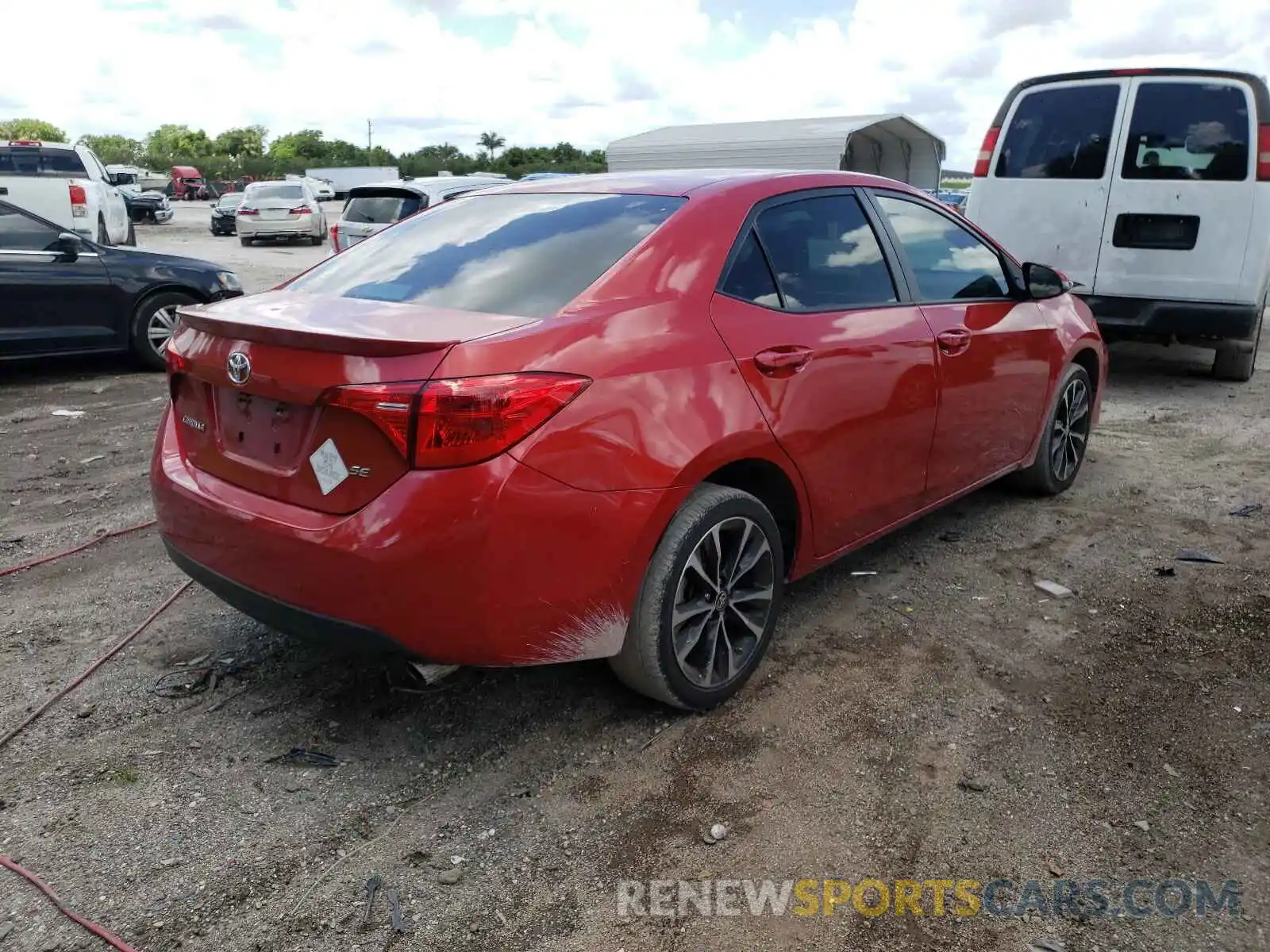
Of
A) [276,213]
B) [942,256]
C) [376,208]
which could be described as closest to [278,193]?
[276,213]

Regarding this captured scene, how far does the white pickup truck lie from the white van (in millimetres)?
10592

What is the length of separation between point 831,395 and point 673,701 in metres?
1.13

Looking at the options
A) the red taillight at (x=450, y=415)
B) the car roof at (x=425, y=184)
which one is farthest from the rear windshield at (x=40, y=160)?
the red taillight at (x=450, y=415)

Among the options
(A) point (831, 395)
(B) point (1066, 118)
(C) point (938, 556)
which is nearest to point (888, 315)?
(A) point (831, 395)

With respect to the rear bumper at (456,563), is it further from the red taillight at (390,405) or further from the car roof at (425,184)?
the car roof at (425,184)

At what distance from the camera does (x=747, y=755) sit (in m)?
2.97

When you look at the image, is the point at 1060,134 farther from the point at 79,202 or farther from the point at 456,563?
the point at 79,202


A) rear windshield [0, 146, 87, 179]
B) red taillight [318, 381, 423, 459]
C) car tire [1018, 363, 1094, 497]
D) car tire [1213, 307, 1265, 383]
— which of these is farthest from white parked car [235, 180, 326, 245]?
red taillight [318, 381, 423, 459]

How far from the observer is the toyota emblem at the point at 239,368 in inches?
109

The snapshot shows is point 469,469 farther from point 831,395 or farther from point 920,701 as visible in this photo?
point 920,701

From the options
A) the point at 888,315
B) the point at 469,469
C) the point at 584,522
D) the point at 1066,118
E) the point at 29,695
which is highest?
the point at 1066,118

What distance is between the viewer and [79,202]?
48.3 ft

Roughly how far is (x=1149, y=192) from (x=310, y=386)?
7.13 m

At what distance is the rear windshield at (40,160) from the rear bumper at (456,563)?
649 inches
